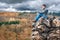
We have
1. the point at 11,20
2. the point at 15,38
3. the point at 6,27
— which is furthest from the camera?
the point at 11,20

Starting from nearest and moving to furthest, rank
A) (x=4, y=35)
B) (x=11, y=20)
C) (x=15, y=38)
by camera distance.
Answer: (x=15, y=38) < (x=4, y=35) < (x=11, y=20)

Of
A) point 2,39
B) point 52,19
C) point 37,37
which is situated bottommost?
point 2,39

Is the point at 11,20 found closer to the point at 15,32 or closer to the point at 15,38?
the point at 15,32

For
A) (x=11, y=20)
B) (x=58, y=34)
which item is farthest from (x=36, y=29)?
(x=11, y=20)

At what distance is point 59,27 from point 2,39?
775cm

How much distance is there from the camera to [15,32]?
25.0 m

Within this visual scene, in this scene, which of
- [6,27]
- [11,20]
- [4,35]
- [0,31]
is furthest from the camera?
[11,20]

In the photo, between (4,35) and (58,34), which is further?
(4,35)

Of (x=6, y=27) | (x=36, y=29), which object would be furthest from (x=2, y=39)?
(x=36, y=29)

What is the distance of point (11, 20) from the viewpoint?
31.5 m

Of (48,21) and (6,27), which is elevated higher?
(48,21)

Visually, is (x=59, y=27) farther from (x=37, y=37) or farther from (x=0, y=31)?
(x=0, y=31)

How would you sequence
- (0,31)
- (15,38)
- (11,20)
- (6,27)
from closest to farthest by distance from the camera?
(15,38) → (0,31) → (6,27) → (11,20)

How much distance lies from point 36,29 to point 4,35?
829 cm
